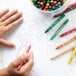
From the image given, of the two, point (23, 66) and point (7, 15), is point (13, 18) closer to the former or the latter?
point (7, 15)

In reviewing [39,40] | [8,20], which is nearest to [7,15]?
[8,20]

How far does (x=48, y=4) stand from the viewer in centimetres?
100

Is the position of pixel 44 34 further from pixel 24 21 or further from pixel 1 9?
pixel 1 9

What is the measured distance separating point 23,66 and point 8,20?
212mm

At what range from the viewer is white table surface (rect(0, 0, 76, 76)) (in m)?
0.96

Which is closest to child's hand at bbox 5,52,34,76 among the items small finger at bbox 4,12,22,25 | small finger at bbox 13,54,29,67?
small finger at bbox 13,54,29,67

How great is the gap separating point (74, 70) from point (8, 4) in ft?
1.30

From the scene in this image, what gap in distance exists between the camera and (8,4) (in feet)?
3.59

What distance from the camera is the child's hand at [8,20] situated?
3.43 feet

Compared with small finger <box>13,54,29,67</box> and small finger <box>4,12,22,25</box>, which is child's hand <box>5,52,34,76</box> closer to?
small finger <box>13,54,29,67</box>

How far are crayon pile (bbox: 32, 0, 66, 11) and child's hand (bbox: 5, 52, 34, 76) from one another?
0.61 feet

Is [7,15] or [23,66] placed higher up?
→ [7,15]

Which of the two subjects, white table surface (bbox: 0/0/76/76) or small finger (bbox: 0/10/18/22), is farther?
small finger (bbox: 0/10/18/22)

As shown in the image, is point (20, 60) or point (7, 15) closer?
point (20, 60)
